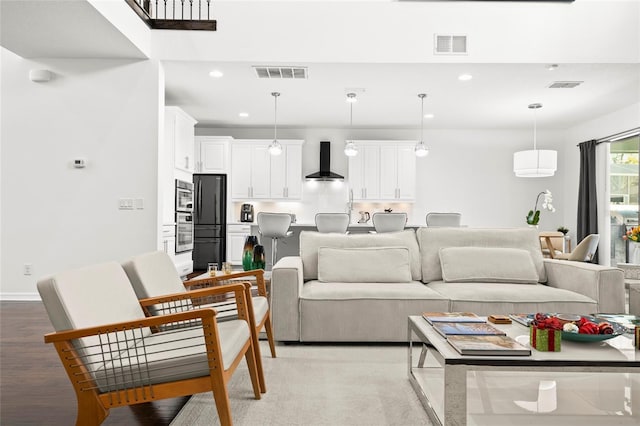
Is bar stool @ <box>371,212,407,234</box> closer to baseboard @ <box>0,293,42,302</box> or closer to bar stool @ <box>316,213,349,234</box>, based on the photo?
bar stool @ <box>316,213,349,234</box>

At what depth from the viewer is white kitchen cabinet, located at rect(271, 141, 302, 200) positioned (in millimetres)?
9055

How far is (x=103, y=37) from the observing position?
15.3 feet

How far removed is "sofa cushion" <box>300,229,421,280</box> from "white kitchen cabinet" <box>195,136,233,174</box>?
509 cm

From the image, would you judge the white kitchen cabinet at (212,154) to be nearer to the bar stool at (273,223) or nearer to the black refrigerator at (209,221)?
the black refrigerator at (209,221)

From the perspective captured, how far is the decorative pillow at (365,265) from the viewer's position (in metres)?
3.83

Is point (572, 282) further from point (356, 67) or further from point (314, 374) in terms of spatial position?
point (356, 67)

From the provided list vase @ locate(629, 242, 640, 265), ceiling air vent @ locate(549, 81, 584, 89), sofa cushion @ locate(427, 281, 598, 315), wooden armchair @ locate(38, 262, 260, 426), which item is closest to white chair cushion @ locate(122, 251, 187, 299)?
wooden armchair @ locate(38, 262, 260, 426)

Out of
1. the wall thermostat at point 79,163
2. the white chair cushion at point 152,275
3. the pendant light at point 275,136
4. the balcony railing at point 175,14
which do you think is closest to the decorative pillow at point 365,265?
the white chair cushion at point 152,275

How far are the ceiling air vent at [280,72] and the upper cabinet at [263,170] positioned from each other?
316 centimetres

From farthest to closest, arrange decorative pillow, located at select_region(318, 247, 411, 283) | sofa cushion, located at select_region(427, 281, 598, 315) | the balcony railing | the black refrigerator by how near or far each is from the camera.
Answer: the black refrigerator → the balcony railing → decorative pillow, located at select_region(318, 247, 411, 283) → sofa cushion, located at select_region(427, 281, 598, 315)

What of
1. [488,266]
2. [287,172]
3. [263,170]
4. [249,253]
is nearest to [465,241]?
[488,266]

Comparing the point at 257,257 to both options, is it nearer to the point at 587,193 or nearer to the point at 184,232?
the point at 184,232

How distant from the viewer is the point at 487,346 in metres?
1.94

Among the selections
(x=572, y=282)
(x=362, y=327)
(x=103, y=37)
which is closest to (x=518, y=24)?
(x=572, y=282)
